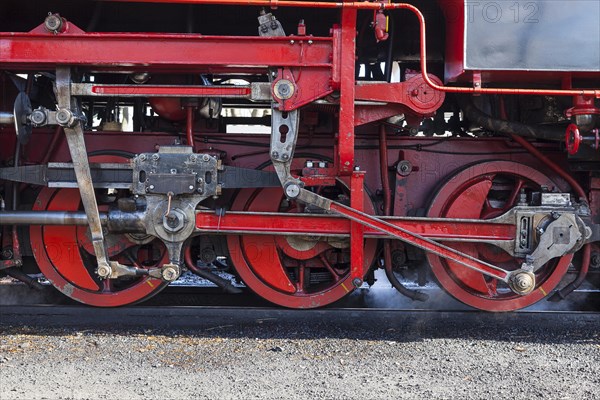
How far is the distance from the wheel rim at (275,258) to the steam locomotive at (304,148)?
2 cm

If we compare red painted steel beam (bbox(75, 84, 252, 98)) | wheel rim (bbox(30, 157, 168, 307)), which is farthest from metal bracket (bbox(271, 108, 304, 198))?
wheel rim (bbox(30, 157, 168, 307))

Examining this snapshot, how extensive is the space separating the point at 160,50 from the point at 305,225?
5.21 ft

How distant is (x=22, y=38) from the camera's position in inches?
149

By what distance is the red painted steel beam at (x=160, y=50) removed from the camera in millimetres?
3781

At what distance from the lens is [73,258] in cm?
468

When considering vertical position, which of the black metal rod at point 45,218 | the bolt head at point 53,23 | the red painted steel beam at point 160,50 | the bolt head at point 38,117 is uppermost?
the bolt head at point 53,23

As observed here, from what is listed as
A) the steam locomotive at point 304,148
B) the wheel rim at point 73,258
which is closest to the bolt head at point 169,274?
the steam locomotive at point 304,148

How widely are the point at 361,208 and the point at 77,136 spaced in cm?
204

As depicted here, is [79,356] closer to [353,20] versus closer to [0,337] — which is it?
[0,337]

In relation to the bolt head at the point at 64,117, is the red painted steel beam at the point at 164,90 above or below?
above

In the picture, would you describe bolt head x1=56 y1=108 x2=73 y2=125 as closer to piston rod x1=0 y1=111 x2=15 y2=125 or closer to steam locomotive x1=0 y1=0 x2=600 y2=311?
steam locomotive x1=0 y1=0 x2=600 y2=311

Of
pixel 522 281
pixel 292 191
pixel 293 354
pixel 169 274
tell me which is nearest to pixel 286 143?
pixel 292 191

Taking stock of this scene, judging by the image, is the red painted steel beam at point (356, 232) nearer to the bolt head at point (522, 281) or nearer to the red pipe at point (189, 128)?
the bolt head at point (522, 281)

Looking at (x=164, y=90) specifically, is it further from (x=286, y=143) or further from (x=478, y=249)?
(x=478, y=249)
